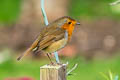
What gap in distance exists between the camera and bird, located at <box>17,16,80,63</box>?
5407 millimetres

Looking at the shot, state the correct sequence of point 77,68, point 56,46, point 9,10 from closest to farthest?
point 56,46 → point 77,68 → point 9,10

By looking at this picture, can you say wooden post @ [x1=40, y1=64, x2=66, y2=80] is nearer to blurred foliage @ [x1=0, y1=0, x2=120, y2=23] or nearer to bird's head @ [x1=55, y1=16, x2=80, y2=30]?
bird's head @ [x1=55, y1=16, x2=80, y2=30]

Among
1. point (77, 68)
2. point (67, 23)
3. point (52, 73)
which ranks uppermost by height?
point (52, 73)

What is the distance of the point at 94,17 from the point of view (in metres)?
14.1

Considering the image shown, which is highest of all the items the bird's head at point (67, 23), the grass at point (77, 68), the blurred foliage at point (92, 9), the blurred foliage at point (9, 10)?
the bird's head at point (67, 23)

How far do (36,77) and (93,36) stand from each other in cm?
291

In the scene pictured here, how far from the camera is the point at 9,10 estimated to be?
15.6 meters

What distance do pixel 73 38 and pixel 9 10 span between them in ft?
13.2

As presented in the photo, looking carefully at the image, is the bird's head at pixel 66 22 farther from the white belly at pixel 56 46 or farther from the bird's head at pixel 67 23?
the white belly at pixel 56 46

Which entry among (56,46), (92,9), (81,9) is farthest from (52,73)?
(92,9)

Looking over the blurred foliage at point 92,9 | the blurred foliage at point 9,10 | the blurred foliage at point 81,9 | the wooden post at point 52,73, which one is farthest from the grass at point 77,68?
the wooden post at point 52,73

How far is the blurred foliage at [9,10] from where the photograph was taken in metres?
14.2

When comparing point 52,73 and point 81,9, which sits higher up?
point 52,73

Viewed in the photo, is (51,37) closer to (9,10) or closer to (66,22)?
(66,22)
